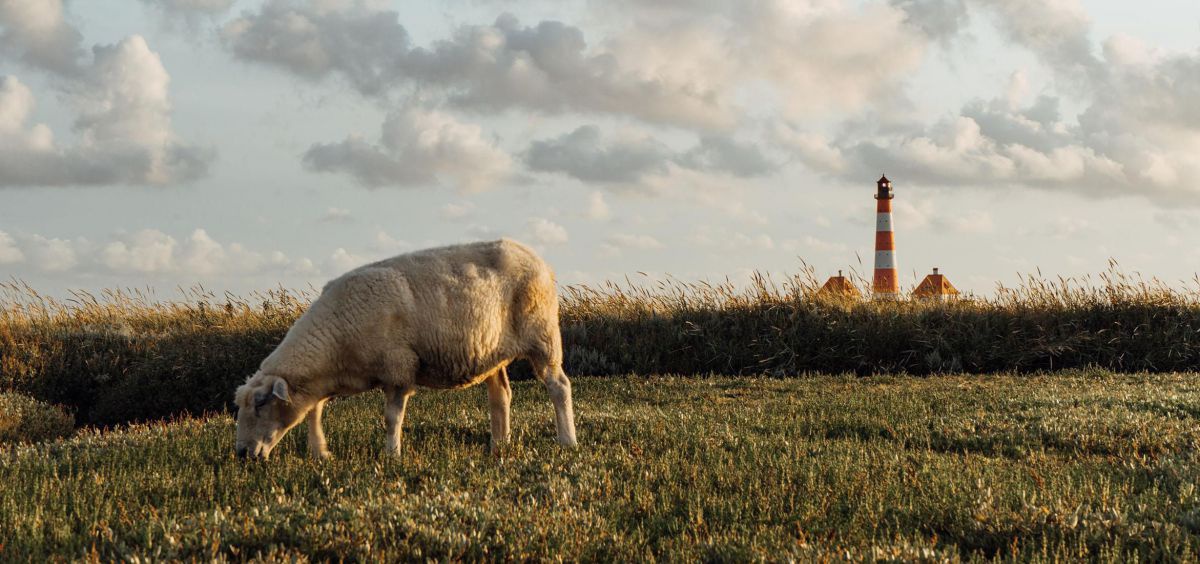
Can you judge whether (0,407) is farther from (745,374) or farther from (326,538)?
(745,374)

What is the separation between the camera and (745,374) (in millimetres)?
16938

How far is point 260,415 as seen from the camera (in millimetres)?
7984

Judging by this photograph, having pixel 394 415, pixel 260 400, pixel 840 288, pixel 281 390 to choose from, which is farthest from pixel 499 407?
pixel 840 288

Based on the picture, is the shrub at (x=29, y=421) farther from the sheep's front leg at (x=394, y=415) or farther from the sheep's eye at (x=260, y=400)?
the sheep's front leg at (x=394, y=415)

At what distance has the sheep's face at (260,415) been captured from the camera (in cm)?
792

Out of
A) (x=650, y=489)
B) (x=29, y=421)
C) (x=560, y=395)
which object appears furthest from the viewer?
(x=29, y=421)

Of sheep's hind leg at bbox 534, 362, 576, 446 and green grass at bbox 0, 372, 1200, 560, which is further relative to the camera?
sheep's hind leg at bbox 534, 362, 576, 446

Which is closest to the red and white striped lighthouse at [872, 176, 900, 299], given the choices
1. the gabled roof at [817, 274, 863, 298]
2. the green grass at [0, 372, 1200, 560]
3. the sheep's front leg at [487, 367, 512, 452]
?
the gabled roof at [817, 274, 863, 298]

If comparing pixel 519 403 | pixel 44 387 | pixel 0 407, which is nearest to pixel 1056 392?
pixel 519 403

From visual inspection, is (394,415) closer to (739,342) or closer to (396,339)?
(396,339)

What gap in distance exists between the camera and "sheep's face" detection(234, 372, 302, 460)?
792cm

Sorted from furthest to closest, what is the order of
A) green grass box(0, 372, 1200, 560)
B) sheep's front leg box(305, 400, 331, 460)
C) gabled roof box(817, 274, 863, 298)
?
gabled roof box(817, 274, 863, 298) < sheep's front leg box(305, 400, 331, 460) < green grass box(0, 372, 1200, 560)

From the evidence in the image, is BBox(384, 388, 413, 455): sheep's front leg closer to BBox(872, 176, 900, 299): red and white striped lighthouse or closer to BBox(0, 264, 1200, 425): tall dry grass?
BBox(0, 264, 1200, 425): tall dry grass

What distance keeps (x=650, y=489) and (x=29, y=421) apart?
9.86 meters
